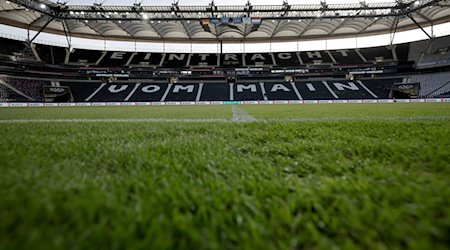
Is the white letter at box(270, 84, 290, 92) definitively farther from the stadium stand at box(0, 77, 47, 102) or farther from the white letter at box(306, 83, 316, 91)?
the stadium stand at box(0, 77, 47, 102)

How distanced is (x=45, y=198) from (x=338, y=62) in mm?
38130

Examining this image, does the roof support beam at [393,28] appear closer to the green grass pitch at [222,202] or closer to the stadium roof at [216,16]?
the stadium roof at [216,16]

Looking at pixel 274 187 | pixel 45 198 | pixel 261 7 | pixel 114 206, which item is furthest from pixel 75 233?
pixel 261 7

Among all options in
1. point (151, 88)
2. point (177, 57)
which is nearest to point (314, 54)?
point (177, 57)

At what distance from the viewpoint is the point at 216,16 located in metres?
23.9

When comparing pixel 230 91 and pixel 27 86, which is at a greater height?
pixel 27 86

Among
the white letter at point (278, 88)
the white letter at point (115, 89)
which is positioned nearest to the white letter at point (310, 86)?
the white letter at point (278, 88)

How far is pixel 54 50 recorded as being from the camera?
30.8 metres

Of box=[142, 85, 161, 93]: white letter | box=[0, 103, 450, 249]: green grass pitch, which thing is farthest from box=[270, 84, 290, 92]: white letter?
box=[0, 103, 450, 249]: green grass pitch

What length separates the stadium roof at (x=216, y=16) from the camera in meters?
21.9

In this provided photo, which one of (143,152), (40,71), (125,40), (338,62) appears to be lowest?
(143,152)

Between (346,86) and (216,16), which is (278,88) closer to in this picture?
(346,86)

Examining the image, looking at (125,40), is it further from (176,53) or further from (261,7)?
(261,7)

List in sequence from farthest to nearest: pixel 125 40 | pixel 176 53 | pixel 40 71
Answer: pixel 176 53 < pixel 125 40 < pixel 40 71
